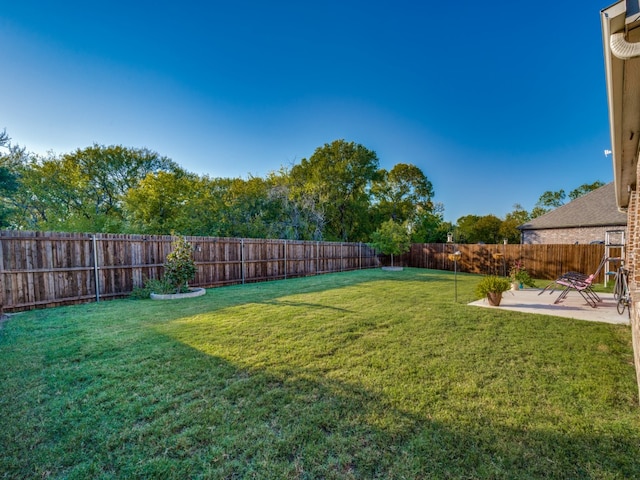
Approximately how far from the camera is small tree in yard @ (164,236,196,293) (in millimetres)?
7280

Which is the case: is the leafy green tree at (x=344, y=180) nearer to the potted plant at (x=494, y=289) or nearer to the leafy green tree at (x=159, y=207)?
the leafy green tree at (x=159, y=207)

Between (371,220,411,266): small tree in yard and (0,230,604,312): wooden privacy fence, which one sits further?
(371,220,411,266): small tree in yard

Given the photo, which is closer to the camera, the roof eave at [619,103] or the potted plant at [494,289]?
the roof eave at [619,103]

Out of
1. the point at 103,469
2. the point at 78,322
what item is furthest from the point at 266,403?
the point at 78,322

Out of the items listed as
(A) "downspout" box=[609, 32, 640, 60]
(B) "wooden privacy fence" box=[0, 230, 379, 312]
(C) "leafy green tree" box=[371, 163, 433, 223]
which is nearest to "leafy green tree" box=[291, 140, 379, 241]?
(C) "leafy green tree" box=[371, 163, 433, 223]

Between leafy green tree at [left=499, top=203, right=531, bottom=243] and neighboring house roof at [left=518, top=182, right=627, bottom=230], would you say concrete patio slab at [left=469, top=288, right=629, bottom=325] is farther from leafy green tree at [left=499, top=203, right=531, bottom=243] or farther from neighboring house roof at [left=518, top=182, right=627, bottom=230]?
leafy green tree at [left=499, top=203, right=531, bottom=243]

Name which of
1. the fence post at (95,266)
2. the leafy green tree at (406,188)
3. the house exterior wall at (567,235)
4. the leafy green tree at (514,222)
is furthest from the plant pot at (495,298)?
the leafy green tree at (514,222)

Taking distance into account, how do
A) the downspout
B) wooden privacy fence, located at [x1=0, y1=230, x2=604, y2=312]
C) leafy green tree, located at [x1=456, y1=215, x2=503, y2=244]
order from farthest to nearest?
1. leafy green tree, located at [x1=456, y1=215, x2=503, y2=244]
2. wooden privacy fence, located at [x1=0, y1=230, x2=604, y2=312]
3. the downspout

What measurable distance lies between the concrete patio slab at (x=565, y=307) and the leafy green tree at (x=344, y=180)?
1698 cm

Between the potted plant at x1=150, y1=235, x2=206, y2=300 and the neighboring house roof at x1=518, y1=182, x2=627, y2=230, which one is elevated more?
the neighboring house roof at x1=518, y1=182, x2=627, y2=230

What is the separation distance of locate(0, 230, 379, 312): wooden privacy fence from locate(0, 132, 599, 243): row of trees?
4.42 metres

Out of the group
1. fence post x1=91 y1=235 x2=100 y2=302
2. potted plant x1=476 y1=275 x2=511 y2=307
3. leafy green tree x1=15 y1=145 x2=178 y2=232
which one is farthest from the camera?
leafy green tree x1=15 y1=145 x2=178 y2=232

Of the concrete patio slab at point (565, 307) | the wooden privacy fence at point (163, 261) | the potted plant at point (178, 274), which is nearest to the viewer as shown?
the concrete patio slab at point (565, 307)

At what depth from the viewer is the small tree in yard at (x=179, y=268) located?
728 cm
